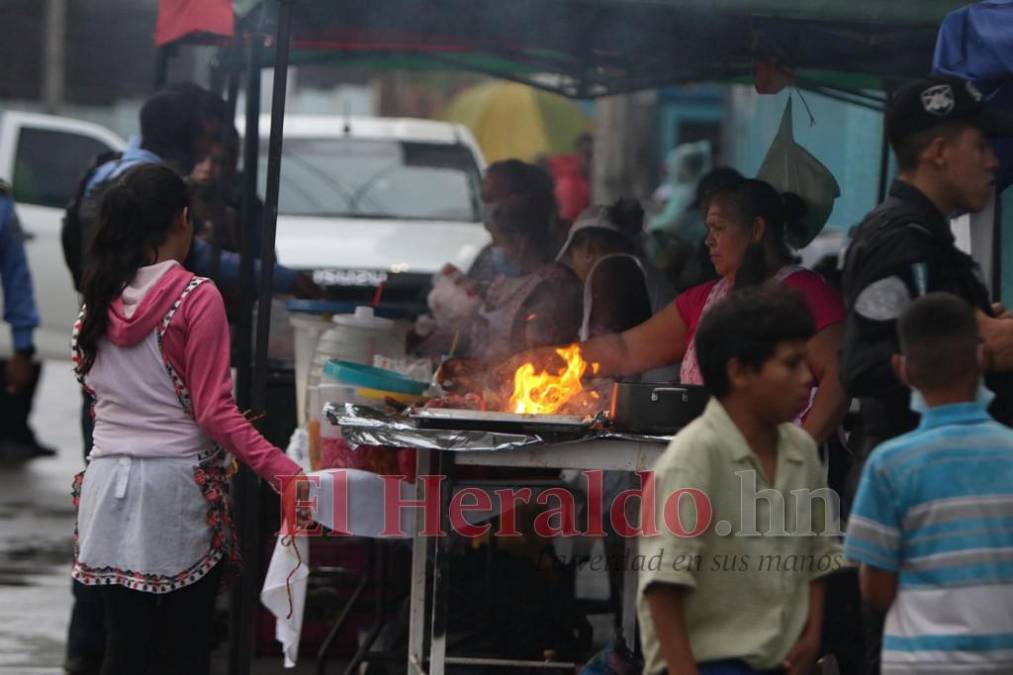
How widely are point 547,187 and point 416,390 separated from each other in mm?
2909

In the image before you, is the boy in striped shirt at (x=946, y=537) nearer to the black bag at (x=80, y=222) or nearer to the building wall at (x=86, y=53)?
the black bag at (x=80, y=222)

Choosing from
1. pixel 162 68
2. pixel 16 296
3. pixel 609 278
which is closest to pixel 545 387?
pixel 609 278

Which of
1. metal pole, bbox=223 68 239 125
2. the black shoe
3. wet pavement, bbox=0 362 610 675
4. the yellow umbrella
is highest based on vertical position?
the yellow umbrella

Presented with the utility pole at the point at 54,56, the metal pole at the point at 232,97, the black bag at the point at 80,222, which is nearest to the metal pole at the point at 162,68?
the metal pole at the point at 232,97

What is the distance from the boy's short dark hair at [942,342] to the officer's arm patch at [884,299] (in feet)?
1.60

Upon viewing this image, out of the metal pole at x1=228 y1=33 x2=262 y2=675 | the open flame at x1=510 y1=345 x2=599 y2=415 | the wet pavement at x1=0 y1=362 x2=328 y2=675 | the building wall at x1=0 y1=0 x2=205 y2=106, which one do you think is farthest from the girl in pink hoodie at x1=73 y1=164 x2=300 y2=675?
the building wall at x1=0 y1=0 x2=205 y2=106

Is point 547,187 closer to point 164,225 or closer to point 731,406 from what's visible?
point 164,225

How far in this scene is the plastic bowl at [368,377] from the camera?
589 cm

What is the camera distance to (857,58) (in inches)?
270

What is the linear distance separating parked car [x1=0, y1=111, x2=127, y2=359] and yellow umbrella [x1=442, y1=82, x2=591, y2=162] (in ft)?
28.8

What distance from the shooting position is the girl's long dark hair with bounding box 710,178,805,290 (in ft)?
17.2

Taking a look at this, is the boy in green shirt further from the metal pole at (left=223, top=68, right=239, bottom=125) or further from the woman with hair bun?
the metal pole at (left=223, top=68, right=239, bottom=125)

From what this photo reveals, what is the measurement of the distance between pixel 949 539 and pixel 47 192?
35.0 feet

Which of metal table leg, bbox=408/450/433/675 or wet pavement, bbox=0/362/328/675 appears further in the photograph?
wet pavement, bbox=0/362/328/675
